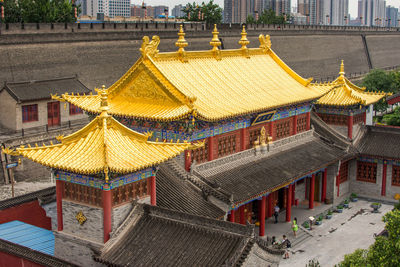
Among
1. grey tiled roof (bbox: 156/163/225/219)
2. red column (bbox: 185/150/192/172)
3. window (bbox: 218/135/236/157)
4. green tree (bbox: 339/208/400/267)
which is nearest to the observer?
green tree (bbox: 339/208/400/267)

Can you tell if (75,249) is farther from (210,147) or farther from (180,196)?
(210,147)

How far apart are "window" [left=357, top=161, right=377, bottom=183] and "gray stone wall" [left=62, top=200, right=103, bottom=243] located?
18811 mm

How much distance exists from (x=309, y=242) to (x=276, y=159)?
152 inches

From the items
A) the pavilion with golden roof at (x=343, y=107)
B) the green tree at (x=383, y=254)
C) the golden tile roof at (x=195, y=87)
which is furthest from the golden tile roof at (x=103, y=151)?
the pavilion with golden roof at (x=343, y=107)

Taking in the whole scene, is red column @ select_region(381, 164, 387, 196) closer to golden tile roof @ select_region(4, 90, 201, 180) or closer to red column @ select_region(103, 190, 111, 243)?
golden tile roof @ select_region(4, 90, 201, 180)

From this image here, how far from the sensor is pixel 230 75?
24641 millimetres

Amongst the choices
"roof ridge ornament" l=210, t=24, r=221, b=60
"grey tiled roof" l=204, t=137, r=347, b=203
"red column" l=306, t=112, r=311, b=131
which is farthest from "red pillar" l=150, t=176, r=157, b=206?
"red column" l=306, t=112, r=311, b=131

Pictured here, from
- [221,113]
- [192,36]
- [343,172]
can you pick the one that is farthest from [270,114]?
[192,36]

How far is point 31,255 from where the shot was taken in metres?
15.6

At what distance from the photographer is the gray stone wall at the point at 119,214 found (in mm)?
15953

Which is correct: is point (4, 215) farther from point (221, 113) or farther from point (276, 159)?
point (276, 159)

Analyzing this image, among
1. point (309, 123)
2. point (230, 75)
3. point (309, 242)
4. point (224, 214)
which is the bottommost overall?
point (309, 242)

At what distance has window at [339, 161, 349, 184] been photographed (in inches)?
1187

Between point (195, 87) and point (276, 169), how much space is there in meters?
5.08
